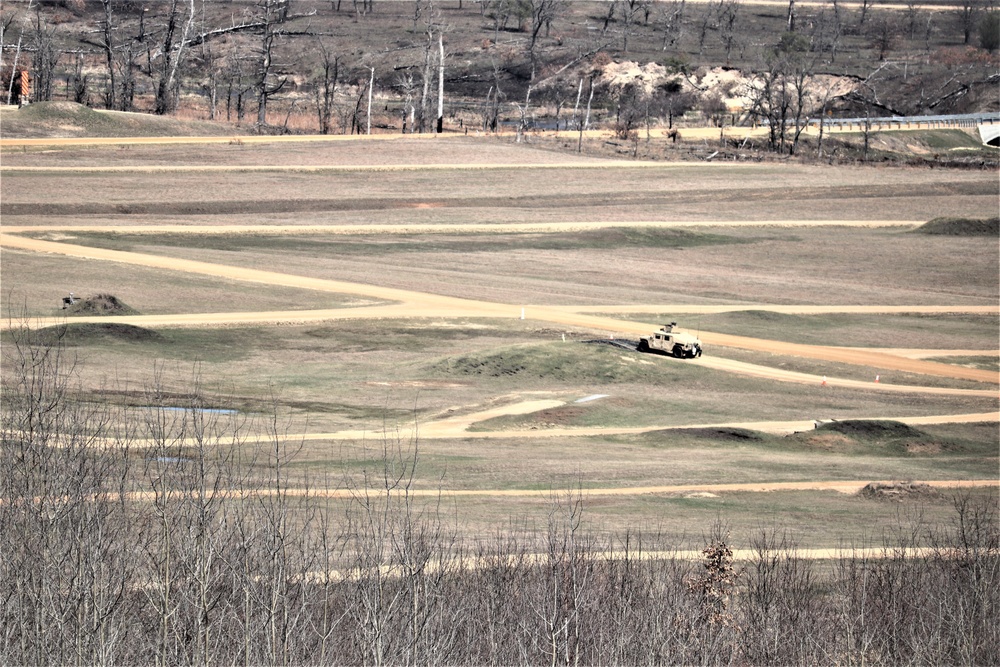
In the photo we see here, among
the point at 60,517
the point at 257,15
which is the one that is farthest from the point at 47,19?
the point at 60,517

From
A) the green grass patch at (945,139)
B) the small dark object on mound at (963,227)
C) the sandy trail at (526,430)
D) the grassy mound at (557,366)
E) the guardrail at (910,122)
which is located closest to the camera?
the sandy trail at (526,430)

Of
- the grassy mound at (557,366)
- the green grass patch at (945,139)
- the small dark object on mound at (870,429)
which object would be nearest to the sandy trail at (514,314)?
the grassy mound at (557,366)

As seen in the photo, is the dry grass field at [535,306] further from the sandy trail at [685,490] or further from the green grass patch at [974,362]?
the sandy trail at [685,490]

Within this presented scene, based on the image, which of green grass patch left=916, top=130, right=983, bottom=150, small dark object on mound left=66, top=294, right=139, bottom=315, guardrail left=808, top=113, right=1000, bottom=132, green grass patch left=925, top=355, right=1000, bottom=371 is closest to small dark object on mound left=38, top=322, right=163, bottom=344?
small dark object on mound left=66, top=294, right=139, bottom=315

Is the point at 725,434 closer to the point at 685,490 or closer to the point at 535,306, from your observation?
the point at 685,490

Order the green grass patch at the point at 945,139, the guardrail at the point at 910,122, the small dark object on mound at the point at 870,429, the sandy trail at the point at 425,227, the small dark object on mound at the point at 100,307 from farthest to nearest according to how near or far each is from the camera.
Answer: the guardrail at the point at 910,122 < the green grass patch at the point at 945,139 < the sandy trail at the point at 425,227 < the small dark object on mound at the point at 100,307 < the small dark object on mound at the point at 870,429

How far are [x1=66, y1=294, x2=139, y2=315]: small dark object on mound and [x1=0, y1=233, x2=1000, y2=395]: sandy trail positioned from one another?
3482mm

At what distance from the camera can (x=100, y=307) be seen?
63.4m

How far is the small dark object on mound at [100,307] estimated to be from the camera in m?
62.7

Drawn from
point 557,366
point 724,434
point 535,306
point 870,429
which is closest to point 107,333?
point 557,366

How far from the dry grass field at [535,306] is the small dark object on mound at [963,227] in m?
1.94

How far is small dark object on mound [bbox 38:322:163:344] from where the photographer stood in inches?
2245

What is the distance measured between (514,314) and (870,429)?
2411cm

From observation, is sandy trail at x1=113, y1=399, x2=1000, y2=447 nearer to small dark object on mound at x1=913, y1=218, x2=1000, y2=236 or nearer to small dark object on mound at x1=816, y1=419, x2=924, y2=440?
small dark object on mound at x1=816, y1=419, x2=924, y2=440
